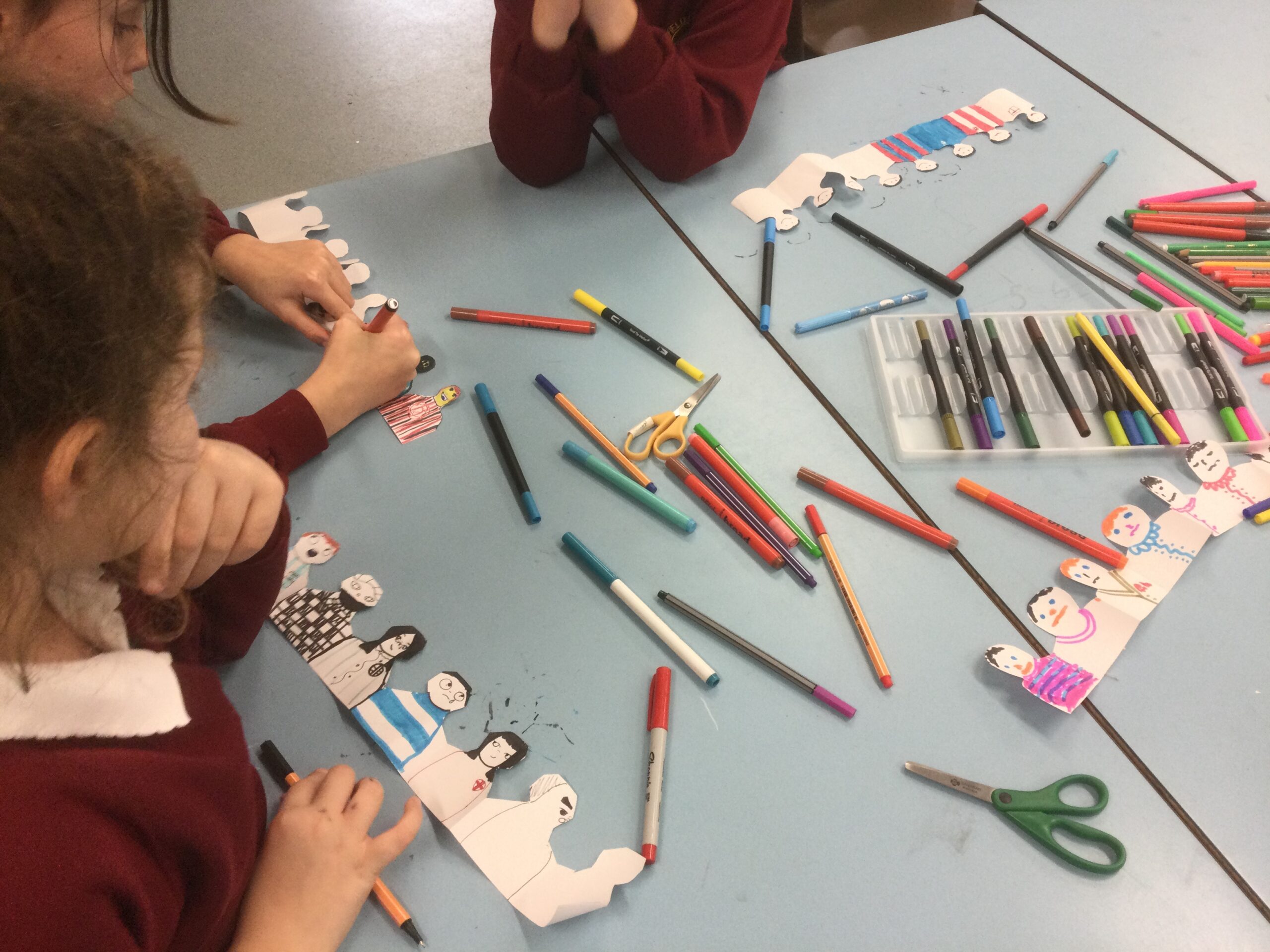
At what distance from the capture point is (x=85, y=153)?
36 centimetres

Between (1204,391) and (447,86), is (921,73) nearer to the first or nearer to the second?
(1204,391)

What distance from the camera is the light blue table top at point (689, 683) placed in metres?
0.52

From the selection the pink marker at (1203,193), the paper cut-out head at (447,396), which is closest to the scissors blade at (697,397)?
the paper cut-out head at (447,396)

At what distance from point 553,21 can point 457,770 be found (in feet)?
2.60

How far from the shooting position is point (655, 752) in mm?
567

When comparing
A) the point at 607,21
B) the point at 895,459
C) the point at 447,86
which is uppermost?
the point at 607,21

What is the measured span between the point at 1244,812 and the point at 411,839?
0.58 metres

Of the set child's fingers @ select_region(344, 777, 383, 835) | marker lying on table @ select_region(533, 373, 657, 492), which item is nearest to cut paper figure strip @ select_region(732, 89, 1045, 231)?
marker lying on table @ select_region(533, 373, 657, 492)

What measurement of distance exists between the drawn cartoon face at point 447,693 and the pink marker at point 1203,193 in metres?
0.92

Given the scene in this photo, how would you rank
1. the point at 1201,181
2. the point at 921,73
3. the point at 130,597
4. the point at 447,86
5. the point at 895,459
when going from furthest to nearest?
the point at 447,86 < the point at 921,73 < the point at 1201,181 < the point at 895,459 < the point at 130,597

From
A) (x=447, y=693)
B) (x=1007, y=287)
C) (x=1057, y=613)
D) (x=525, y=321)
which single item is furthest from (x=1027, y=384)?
(x=447, y=693)

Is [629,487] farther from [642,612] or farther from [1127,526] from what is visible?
[1127,526]

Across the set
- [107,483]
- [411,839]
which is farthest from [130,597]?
[411,839]

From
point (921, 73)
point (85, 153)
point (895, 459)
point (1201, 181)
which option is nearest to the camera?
point (85, 153)
